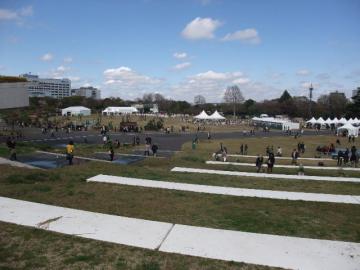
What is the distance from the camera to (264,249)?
6438 millimetres

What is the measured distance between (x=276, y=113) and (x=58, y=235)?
116 metres

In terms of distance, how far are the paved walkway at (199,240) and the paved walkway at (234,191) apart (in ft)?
12.3

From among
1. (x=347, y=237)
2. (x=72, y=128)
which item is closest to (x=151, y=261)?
(x=347, y=237)

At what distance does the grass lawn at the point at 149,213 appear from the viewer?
586 cm

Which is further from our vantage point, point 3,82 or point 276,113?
point 276,113

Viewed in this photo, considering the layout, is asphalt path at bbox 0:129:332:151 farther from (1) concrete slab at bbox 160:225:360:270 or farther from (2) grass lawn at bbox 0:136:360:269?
(1) concrete slab at bbox 160:225:360:270

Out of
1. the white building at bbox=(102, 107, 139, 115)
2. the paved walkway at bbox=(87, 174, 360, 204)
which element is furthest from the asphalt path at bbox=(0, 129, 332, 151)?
the white building at bbox=(102, 107, 139, 115)

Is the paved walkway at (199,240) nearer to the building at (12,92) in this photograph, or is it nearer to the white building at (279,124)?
the building at (12,92)

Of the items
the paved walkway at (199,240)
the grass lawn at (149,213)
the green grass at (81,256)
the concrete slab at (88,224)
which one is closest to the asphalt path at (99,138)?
the grass lawn at (149,213)

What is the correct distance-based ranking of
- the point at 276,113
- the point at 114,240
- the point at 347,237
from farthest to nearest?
the point at 276,113
the point at 347,237
the point at 114,240

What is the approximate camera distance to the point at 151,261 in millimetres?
5820

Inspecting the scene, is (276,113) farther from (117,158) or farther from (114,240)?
(114,240)

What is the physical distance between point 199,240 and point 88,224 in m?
2.40

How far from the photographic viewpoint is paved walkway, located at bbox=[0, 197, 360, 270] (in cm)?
604
